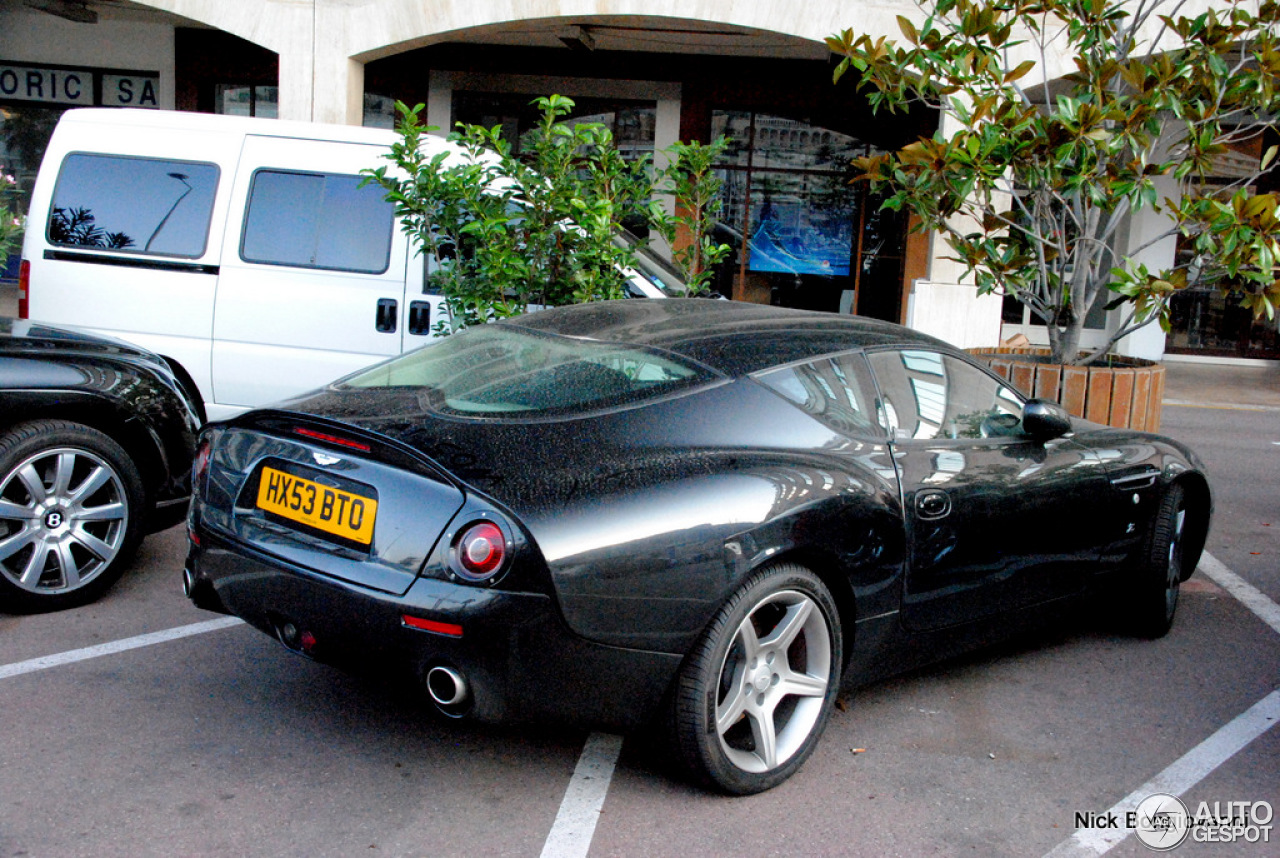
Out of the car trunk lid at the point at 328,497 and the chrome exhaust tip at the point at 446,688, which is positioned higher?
the car trunk lid at the point at 328,497

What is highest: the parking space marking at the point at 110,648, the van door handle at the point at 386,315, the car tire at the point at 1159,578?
the van door handle at the point at 386,315

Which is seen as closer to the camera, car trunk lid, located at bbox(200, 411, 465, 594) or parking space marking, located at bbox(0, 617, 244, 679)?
car trunk lid, located at bbox(200, 411, 465, 594)

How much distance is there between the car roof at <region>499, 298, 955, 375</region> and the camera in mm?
3885

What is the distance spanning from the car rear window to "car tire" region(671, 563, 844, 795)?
2.28ft

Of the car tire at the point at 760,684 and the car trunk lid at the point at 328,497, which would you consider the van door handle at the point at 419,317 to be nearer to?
the car trunk lid at the point at 328,497

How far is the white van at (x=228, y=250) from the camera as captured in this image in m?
7.10

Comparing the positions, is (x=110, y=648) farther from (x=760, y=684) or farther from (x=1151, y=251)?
(x=1151, y=251)

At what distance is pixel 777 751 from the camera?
3578mm

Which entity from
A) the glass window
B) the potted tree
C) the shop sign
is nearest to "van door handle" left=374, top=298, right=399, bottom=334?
the potted tree

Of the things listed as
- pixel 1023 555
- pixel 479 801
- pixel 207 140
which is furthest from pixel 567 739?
pixel 207 140

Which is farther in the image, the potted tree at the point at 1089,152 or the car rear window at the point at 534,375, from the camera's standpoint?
the potted tree at the point at 1089,152

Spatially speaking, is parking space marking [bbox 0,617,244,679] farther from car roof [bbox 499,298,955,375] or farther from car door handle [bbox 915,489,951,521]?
car door handle [bbox 915,489,951,521]

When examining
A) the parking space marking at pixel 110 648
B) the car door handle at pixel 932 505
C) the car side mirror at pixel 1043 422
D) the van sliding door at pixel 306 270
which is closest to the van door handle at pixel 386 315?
the van sliding door at pixel 306 270

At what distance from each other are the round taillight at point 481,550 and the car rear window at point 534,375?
0.53 meters
